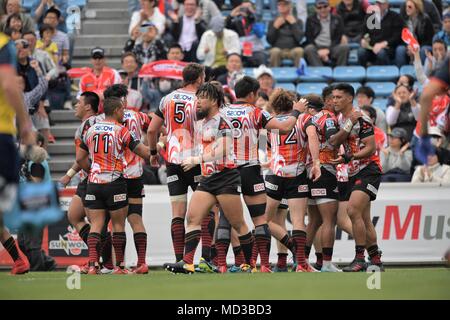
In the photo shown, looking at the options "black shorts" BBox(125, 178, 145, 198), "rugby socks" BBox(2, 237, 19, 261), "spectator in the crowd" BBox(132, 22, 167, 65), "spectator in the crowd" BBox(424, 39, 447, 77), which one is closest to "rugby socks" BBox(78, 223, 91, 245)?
"black shorts" BBox(125, 178, 145, 198)

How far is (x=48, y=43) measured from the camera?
22203 millimetres

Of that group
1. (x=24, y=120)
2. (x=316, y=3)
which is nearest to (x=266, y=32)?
(x=316, y=3)

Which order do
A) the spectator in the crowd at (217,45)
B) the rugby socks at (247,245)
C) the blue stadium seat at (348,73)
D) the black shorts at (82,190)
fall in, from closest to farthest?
the rugby socks at (247,245) → the black shorts at (82,190) → the spectator in the crowd at (217,45) → the blue stadium seat at (348,73)

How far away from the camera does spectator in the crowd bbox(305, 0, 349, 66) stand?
2267 cm

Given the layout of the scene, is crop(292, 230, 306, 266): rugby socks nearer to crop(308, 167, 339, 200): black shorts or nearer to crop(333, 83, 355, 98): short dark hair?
crop(308, 167, 339, 200): black shorts

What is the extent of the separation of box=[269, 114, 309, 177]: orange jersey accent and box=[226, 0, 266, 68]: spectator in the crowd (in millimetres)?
7792

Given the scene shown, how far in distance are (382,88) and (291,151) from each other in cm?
784

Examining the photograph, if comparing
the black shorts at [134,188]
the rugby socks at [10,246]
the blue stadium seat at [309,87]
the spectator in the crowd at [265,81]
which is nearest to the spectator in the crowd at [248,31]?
the blue stadium seat at [309,87]

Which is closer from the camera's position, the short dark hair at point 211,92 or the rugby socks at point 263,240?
the short dark hair at point 211,92

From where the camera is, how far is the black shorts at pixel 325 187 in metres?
14.7

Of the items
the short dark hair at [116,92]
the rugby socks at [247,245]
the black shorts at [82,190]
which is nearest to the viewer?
the rugby socks at [247,245]

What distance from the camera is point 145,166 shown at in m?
19.7

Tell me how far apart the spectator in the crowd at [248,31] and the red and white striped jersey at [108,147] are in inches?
335

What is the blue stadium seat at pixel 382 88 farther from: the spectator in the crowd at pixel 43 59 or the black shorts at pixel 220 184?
the black shorts at pixel 220 184
